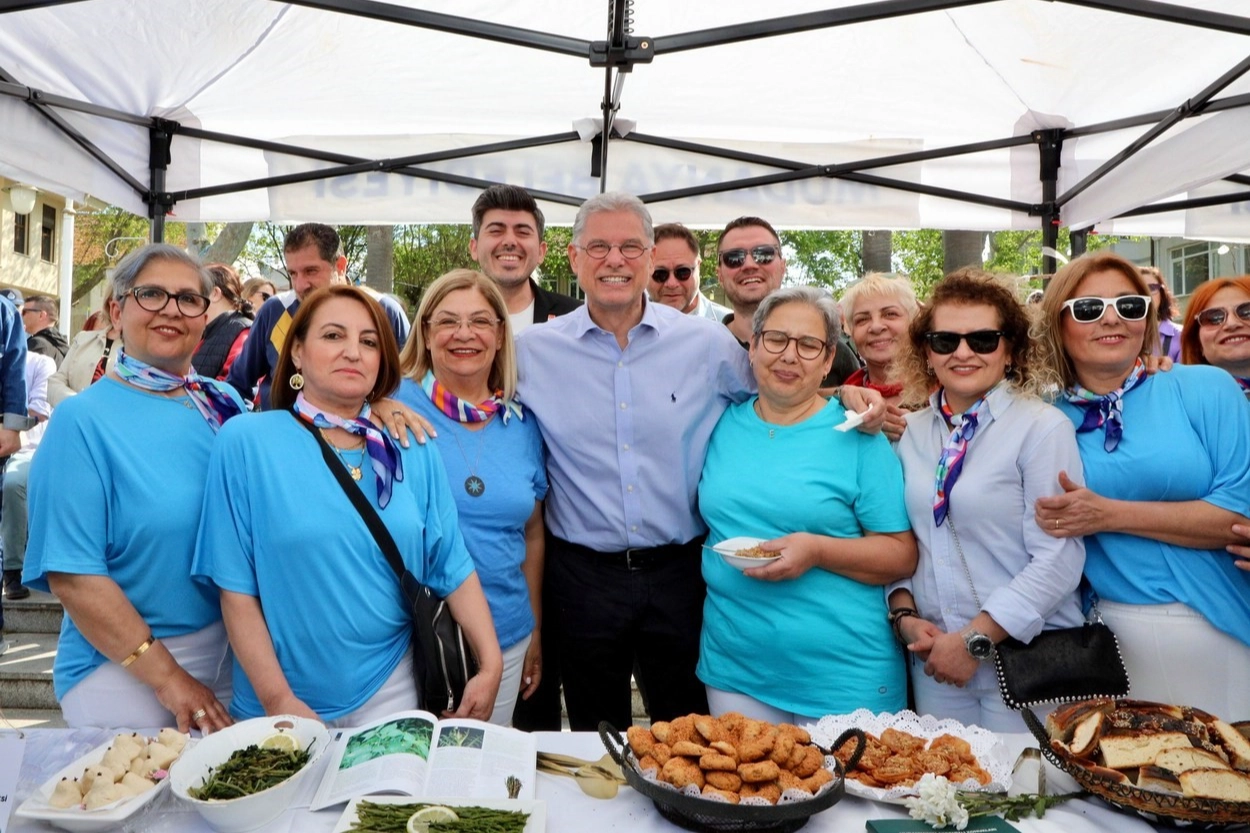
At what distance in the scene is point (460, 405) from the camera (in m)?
2.89

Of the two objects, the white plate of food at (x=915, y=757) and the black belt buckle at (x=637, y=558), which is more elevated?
the black belt buckle at (x=637, y=558)

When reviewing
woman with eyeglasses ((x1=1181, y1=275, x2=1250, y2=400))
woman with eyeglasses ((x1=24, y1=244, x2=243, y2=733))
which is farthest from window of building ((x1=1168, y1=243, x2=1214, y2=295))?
woman with eyeglasses ((x1=24, y1=244, x2=243, y2=733))

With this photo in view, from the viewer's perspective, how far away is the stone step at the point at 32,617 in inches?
226

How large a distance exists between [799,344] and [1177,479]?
114 cm

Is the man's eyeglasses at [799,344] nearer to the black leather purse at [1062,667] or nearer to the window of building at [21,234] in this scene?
the black leather purse at [1062,667]

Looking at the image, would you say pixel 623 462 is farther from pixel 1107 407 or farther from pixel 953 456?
pixel 1107 407

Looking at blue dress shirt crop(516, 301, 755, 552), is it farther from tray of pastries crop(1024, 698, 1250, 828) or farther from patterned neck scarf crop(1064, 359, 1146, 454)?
tray of pastries crop(1024, 698, 1250, 828)

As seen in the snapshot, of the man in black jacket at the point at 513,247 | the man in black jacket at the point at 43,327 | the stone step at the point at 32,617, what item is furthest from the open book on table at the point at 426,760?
the man in black jacket at the point at 43,327

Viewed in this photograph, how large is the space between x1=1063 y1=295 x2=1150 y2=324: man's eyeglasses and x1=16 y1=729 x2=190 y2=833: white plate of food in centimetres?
264

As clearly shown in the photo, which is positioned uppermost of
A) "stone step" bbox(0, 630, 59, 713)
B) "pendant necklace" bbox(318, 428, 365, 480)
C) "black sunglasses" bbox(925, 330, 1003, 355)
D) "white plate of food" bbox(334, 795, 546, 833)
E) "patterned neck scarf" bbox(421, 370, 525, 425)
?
"black sunglasses" bbox(925, 330, 1003, 355)

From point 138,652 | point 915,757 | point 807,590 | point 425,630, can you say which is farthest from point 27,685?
point 915,757

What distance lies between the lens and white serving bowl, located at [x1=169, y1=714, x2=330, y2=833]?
1622 millimetres

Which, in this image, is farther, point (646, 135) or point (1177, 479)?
point (646, 135)

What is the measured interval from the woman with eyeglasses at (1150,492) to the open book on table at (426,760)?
161cm
